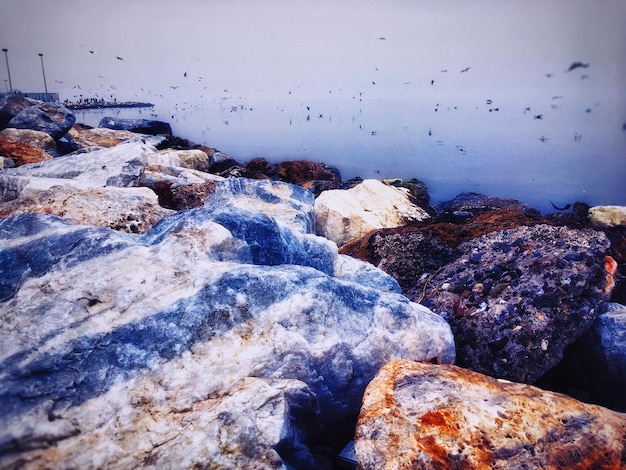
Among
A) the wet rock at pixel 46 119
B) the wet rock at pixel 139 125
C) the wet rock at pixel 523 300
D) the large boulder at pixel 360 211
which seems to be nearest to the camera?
the wet rock at pixel 523 300

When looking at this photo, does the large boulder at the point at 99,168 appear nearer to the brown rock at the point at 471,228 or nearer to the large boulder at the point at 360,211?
the large boulder at the point at 360,211

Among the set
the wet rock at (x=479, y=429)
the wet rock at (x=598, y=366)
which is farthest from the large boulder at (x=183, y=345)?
the wet rock at (x=598, y=366)

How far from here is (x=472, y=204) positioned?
5.91 m

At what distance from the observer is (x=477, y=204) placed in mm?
5895

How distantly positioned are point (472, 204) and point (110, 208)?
16.3 feet

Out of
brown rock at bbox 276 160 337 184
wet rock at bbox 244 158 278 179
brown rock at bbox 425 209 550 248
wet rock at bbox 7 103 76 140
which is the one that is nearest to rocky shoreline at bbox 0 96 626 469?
brown rock at bbox 425 209 550 248

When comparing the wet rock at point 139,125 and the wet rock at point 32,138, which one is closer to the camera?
the wet rock at point 32,138

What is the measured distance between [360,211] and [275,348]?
9.26ft

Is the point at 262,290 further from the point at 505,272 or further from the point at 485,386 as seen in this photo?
the point at 505,272

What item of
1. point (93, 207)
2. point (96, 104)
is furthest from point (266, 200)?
point (96, 104)

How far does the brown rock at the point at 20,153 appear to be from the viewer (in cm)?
437

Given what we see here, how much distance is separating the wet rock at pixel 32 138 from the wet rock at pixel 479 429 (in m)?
5.55

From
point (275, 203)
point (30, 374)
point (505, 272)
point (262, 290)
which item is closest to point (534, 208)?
point (505, 272)

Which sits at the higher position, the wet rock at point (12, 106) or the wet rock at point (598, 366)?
the wet rock at point (12, 106)
